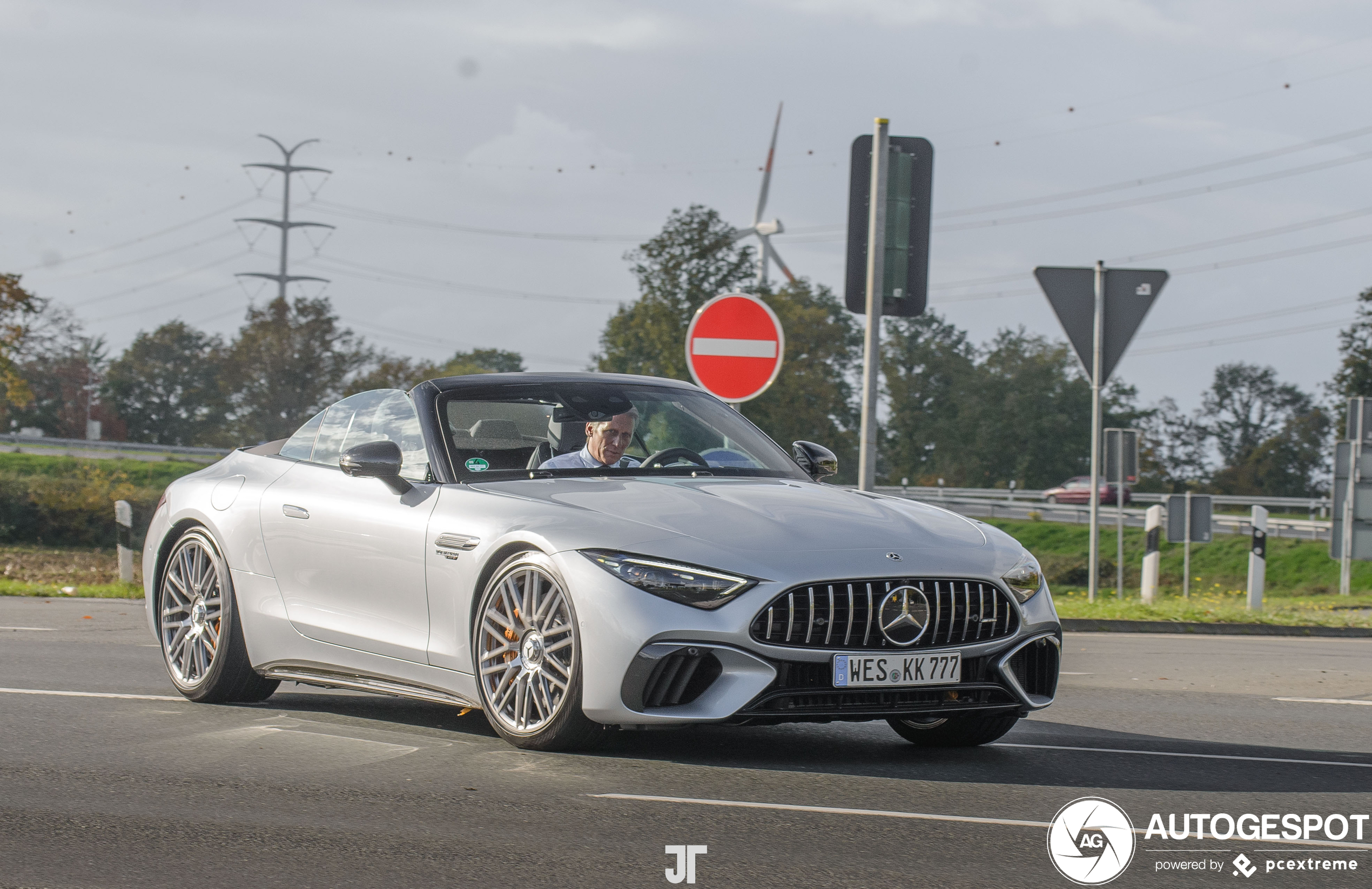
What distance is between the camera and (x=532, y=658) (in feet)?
19.9

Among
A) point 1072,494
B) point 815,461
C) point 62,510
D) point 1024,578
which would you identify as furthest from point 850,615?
point 1072,494

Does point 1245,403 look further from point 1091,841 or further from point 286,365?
point 1091,841

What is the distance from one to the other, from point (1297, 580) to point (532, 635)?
44.0 metres

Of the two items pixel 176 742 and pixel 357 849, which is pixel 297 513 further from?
pixel 357 849

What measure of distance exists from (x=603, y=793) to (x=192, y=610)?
3.34 metres

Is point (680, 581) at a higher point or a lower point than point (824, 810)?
higher

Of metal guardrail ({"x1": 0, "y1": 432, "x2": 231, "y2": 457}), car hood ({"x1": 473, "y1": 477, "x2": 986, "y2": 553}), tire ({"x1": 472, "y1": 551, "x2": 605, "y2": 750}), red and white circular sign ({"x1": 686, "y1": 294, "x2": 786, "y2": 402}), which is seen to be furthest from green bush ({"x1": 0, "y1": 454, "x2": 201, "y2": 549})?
tire ({"x1": 472, "y1": 551, "x2": 605, "y2": 750})

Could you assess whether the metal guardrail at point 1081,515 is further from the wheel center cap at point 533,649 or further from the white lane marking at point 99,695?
the wheel center cap at point 533,649

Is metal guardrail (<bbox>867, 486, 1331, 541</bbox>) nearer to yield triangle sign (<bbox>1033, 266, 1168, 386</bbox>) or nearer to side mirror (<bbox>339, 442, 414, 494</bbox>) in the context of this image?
yield triangle sign (<bbox>1033, 266, 1168, 386</bbox>)

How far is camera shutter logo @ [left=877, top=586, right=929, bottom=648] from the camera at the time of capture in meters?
5.76

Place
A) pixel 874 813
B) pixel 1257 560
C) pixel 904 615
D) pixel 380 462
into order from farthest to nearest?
pixel 1257 560
pixel 380 462
pixel 904 615
pixel 874 813

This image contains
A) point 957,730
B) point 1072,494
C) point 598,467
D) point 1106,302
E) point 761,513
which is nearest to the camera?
point 761,513

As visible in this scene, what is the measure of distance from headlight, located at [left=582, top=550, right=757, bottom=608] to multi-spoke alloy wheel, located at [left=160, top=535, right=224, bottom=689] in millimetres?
2854

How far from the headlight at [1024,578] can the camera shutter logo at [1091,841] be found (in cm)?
93
